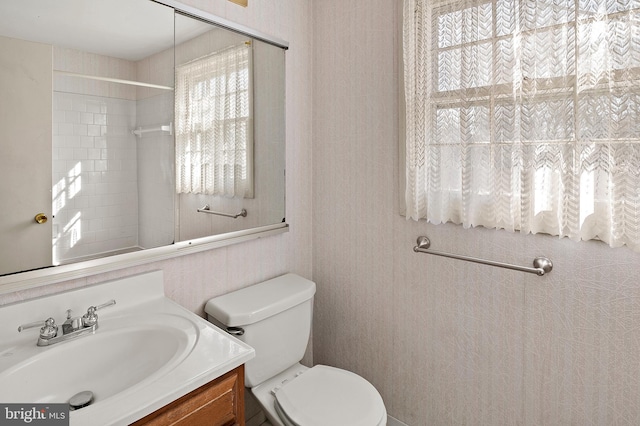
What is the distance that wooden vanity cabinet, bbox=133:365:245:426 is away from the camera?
86 cm

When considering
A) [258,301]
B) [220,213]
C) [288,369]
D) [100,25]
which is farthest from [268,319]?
[100,25]

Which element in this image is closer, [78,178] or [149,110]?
[78,178]

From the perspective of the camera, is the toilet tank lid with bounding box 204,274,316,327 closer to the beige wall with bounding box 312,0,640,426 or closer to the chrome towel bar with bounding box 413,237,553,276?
the beige wall with bounding box 312,0,640,426

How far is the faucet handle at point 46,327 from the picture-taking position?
100 cm

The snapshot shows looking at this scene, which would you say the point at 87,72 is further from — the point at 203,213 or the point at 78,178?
the point at 203,213

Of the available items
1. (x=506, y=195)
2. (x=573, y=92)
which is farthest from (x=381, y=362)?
(x=573, y=92)

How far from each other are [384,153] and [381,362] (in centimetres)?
98

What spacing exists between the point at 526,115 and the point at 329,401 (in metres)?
1.18

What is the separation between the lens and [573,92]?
43.5 inches

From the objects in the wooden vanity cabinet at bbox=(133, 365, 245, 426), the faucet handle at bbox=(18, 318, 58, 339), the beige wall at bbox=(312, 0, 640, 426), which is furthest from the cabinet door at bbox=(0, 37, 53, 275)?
the beige wall at bbox=(312, 0, 640, 426)

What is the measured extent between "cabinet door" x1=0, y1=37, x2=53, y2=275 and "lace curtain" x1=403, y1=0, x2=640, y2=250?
122 centimetres

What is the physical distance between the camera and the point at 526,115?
119 cm

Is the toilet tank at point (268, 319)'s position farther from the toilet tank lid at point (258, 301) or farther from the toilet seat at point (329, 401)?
the toilet seat at point (329, 401)

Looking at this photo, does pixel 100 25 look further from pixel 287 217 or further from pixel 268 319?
pixel 268 319
